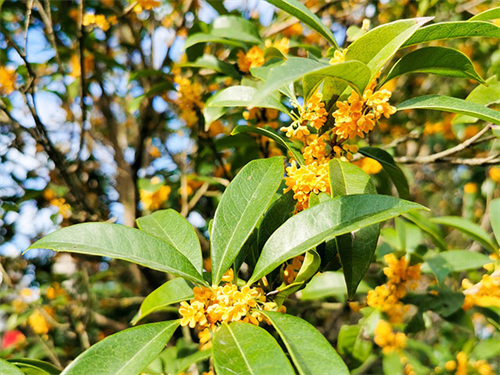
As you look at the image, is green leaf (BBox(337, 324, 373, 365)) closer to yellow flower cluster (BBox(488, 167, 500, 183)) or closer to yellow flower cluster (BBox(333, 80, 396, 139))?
yellow flower cluster (BBox(333, 80, 396, 139))

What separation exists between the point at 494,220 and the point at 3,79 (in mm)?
2118

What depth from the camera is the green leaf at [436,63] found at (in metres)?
0.84

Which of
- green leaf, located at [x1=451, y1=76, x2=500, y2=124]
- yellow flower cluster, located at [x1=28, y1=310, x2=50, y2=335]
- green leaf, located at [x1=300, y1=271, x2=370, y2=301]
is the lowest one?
yellow flower cluster, located at [x1=28, y1=310, x2=50, y2=335]

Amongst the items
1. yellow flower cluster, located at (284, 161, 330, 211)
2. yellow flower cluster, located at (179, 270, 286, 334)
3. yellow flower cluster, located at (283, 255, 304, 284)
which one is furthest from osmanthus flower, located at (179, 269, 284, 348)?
yellow flower cluster, located at (284, 161, 330, 211)

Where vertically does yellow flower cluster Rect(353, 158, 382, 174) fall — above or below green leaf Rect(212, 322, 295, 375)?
below

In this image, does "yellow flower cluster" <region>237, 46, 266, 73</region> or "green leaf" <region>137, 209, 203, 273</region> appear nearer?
"green leaf" <region>137, 209, 203, 273</region>

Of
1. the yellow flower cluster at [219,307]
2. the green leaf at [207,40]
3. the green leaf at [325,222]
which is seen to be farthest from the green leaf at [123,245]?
the green leaf at [207,40]

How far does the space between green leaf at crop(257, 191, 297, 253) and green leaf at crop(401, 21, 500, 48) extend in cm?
41

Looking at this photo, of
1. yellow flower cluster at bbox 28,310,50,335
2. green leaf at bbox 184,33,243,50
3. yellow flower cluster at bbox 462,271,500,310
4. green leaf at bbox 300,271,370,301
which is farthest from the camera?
yellow flower cluster at bbox 28,310,50,335

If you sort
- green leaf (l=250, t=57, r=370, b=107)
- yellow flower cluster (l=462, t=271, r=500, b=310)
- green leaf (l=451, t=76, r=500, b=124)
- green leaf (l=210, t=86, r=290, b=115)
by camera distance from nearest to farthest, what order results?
green leaf (l=250, t=57, r=370, b=107) < green leaf (l=210, t=86, r=290, b=115) < green leaf (l=451, t=76, r=500, b=124) < yellow flower cluster (l=462, t=271, r=500, b=310)

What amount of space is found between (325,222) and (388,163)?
39 cm

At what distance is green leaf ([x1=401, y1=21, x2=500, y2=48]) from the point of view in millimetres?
777

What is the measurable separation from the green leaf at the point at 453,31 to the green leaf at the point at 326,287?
929 mm

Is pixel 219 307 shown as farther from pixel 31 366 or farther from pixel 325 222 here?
pixel 31 366
